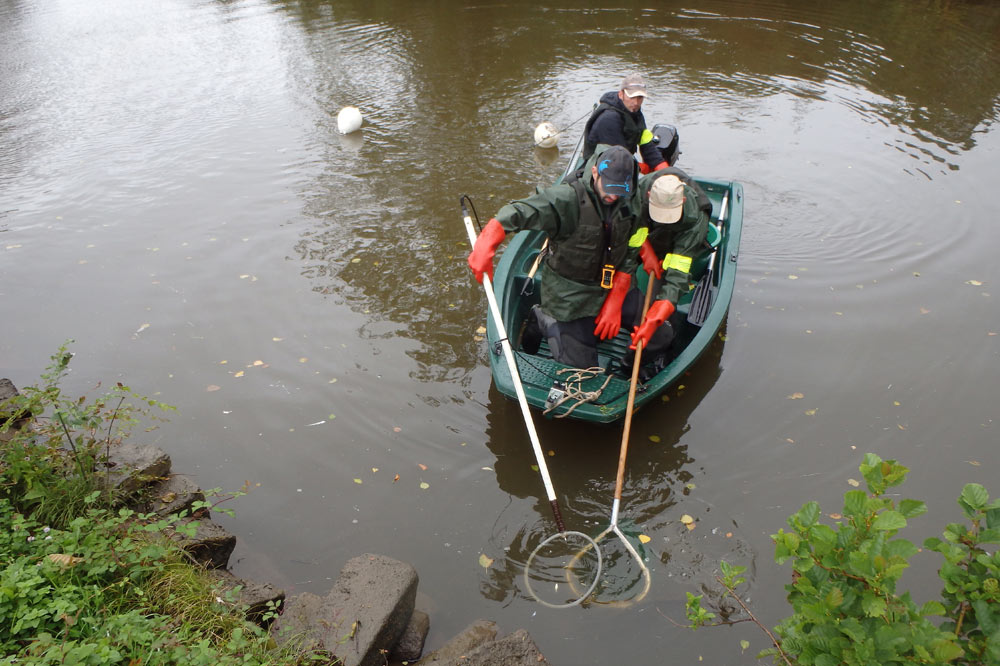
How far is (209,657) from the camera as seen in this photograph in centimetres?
334

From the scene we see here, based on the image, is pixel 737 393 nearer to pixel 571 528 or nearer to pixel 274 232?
pixel 571 528

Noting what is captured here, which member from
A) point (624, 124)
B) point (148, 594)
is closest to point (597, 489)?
point (148, 594)

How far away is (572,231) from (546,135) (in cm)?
579

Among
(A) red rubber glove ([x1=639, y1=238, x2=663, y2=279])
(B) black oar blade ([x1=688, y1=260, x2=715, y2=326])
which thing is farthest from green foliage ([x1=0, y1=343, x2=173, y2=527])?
(B) black oar blade ([x1=688, y1=260, x2=715, y2=326])

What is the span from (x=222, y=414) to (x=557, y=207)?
3.51m

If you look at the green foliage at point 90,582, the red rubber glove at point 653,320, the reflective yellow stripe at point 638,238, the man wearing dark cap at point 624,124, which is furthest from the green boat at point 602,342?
the green foliage at point 90,582

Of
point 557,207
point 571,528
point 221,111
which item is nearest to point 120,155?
point 221,111

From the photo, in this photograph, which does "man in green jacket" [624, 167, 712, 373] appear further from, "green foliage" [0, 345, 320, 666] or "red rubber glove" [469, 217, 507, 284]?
"green foliage" [0, 345, 320, 666]

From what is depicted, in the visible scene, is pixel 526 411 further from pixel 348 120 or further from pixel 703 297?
pixel 348 120

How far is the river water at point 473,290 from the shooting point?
5.13m

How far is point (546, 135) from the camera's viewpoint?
35.3 ft

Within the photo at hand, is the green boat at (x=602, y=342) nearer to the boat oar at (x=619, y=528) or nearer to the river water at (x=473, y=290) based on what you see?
the boat oar at (x=619, y=528)

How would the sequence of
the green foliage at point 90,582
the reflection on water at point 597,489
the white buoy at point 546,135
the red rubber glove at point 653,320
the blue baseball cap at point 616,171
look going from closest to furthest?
the green foliage at point 90,582, the reflection on water at point 597,489, the blue baseball cap at point 616,171, the red rubber glove at point 653,320, the white buoy at point 546,135

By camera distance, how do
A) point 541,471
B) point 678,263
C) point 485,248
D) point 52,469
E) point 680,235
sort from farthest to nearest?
point 680,235 < point 678,263 < point 485,248 < point 541,471 < point 52,469
